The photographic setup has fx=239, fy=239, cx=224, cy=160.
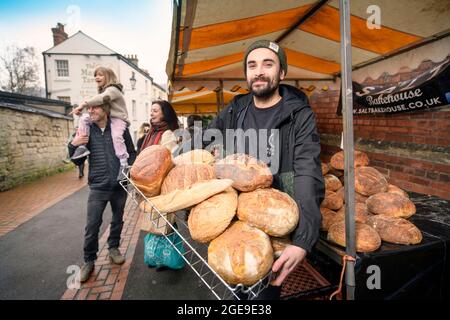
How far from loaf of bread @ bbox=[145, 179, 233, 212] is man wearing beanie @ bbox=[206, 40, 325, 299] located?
0.42 meters

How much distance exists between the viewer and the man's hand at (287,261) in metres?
1.07

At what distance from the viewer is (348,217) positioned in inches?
50.6

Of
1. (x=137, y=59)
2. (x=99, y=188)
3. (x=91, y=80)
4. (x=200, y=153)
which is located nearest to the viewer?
(x=200, y=153)

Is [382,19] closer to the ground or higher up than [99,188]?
higher up

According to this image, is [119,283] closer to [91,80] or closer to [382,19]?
[382,19]

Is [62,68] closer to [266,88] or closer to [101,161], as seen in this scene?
[101,161]

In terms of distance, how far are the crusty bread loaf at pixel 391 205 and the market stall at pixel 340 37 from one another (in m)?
0.15

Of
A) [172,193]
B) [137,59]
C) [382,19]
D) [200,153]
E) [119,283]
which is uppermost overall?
[137,59]

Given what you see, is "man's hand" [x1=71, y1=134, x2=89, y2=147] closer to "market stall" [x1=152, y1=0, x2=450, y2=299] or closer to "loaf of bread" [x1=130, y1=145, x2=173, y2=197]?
"market stall" [x1=152, y1=0, x2=450, y2=299]

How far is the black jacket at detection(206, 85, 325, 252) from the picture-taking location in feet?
3.79

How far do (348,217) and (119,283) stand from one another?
10.3 feet

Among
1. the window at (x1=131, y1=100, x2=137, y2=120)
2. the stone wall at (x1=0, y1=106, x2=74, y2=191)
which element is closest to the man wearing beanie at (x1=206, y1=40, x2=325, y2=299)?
the stone wall at (x1=0, y1=106, x2=74, y2=191)

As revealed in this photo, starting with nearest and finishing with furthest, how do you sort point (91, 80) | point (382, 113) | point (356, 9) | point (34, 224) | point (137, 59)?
point (356, 9) < point (382, 113) < point (34, 224) < point (91, 80) < point (137, 59)

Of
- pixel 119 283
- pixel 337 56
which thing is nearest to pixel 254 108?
pixel 337 56
